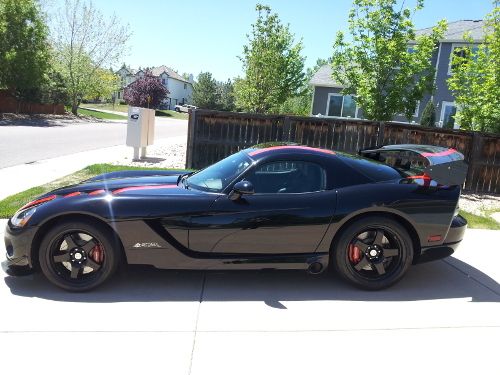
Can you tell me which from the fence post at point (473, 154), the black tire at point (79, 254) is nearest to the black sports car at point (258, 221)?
the black tire at point (79, 254)

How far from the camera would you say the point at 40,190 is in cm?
783

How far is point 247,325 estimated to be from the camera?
139 inches

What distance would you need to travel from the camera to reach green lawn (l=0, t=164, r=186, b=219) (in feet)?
21.3

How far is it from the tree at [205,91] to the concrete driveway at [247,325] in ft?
196

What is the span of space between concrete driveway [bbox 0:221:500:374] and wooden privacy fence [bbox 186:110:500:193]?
5990 mm

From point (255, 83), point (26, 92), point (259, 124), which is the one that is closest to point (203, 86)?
point (26, 92)

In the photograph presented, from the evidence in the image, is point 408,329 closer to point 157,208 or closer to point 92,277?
point 157,208

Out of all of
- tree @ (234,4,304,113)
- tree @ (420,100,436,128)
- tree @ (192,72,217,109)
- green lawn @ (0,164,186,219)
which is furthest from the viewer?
tree @ (192,72,217,109)

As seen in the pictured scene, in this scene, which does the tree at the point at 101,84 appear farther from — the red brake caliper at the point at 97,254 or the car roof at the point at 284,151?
the red brake caliper at the point at 97,254

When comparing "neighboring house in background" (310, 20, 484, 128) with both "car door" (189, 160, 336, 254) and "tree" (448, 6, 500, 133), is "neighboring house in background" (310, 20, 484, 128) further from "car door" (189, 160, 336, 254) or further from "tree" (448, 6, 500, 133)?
"car door" (189, 160, 336, 254)

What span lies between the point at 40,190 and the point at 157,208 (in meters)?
4.74

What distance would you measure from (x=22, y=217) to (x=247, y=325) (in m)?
2.13

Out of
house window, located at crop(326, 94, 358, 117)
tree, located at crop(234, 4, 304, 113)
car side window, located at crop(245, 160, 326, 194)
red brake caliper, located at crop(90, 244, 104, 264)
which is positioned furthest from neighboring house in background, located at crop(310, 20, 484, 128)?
red brake caliper, located at crop(90, 244, 104, 264)

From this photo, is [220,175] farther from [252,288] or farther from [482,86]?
[482,86]
